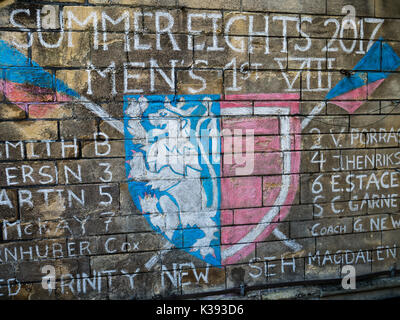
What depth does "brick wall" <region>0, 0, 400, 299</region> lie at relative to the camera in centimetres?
308

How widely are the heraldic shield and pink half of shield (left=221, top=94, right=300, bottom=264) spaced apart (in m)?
0.01

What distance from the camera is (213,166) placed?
11.1ft

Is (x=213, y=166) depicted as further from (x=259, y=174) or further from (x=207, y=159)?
(x=259, y=174)

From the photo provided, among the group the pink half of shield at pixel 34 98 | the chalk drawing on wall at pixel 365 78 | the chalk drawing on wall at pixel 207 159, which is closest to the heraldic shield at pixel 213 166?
the chalk drawing on wall at pixel 207 159

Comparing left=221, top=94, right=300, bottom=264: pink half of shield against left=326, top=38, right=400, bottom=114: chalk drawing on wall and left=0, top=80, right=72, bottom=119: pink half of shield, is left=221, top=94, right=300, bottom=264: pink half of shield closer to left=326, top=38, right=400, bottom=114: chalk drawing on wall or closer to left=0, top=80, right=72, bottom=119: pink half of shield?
left=326, top=38, right=400, bottom=114: chalk drawing on wall

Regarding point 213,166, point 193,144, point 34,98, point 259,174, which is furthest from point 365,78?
point 34,98

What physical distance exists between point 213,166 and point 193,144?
1.14 feet

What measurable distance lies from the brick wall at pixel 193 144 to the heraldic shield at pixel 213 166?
2 centimetres

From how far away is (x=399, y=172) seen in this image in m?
3.78

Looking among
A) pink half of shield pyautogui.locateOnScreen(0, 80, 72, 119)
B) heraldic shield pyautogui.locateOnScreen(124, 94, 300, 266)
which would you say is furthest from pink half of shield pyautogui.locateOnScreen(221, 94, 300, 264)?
pink half of shield pyautogui.locateOnScreen(0, 80, 72, 119)
